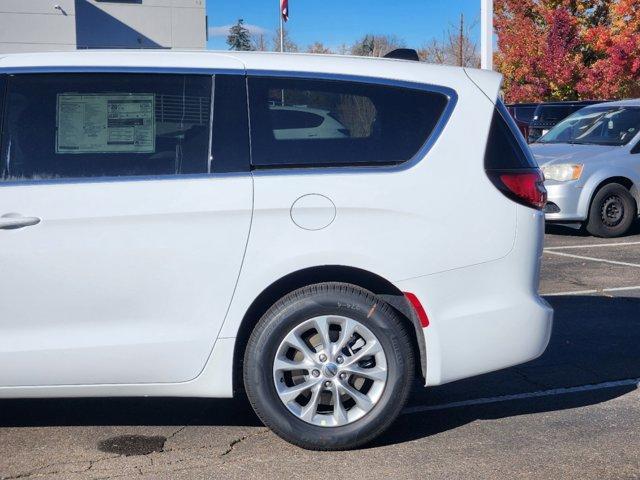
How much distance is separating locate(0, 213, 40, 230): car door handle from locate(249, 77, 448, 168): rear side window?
1.07 metres

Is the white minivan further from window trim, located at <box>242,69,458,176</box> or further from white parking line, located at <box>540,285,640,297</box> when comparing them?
white parking line, located at <box>540,285,640,297</box>

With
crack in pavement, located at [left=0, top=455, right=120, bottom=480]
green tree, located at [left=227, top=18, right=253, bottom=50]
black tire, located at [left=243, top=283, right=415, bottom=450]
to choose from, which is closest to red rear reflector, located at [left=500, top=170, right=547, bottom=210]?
black tire, located at [left=243, top=283, right=415, bottom=450]

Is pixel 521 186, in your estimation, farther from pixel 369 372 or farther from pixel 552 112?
pixel 552 112

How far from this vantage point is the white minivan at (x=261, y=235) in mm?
4430

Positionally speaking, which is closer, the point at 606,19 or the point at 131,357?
the point at 131,357

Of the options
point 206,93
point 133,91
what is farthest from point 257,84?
point 133,91

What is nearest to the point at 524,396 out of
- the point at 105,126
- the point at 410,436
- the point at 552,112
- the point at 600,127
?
the point at 410,436

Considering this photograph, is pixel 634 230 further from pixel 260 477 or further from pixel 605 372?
pixel 260 477

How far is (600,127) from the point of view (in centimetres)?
1344

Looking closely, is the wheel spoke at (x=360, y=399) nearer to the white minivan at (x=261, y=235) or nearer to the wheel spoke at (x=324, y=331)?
the white minivan at (x=261, y=235)

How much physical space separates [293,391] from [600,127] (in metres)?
10.0

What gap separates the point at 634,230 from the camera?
13.3 m

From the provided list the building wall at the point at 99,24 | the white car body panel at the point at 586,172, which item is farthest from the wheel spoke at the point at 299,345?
the building wall at the point at 99,24

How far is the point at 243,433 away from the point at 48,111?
1895 mm
